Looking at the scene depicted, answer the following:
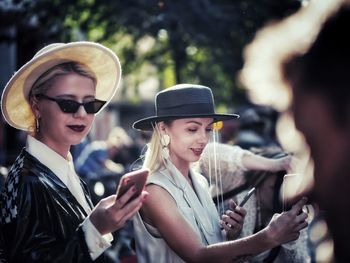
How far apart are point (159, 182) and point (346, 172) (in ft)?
5.73

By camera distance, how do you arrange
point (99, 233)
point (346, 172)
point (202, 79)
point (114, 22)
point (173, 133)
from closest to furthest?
point (346, 172) < point (99, 233) < point (173, 133) < point (114, 22) < point (202, 79)

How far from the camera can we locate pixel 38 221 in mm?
2242

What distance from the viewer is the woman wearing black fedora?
2.61 meters

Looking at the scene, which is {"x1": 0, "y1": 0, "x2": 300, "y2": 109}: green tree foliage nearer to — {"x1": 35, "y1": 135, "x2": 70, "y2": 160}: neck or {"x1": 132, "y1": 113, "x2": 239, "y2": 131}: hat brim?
{"x1": 132, "y1": 113, "x2": 239, "y2": 131}: hat brim

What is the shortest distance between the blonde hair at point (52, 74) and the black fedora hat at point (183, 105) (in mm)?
522

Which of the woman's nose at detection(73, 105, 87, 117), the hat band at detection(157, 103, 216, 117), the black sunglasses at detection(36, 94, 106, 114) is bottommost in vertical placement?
the hat band at detection(157, 103, 216, 117)

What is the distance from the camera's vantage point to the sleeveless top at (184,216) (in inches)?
111

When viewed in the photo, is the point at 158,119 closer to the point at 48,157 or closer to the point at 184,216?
the point at 184,216

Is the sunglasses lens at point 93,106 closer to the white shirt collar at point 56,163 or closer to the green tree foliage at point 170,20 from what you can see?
the white shirt collar at point 56,163

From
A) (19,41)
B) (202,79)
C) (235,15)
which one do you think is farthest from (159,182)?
(202,79)

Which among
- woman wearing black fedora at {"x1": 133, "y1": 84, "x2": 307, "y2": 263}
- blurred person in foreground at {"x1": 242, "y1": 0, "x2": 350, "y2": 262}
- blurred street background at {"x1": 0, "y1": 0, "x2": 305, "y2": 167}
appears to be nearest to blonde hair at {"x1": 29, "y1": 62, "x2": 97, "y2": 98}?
woman wearing black fedora at {"x1": 133, "y1": 84, "x2": 307, "y2": 263}

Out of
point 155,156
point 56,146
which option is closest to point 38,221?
point 56,146

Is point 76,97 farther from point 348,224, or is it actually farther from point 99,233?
point 348,224

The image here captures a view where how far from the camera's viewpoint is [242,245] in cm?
251
